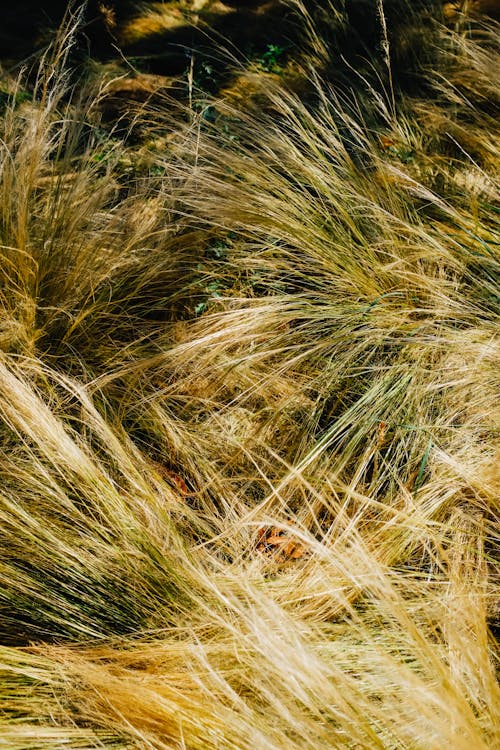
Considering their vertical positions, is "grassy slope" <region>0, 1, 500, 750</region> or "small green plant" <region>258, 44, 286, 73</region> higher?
"small green plant" <region>258, 44, 286, 73</region>

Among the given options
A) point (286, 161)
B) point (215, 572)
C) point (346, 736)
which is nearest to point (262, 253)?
point (286, 161)

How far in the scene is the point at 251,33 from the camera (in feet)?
13.2

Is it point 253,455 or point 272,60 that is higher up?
point 272,60

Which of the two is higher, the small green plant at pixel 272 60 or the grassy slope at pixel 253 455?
the small green plant at pixel 272 60

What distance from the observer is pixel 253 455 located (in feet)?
6.08

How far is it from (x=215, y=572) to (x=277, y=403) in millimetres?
532

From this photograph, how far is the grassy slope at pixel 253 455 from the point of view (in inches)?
47.3

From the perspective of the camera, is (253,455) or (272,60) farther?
(272,60)

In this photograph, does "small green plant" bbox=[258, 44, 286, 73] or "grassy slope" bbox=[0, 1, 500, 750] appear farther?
"small green plant" bbox=[258, 44, 286, 73]

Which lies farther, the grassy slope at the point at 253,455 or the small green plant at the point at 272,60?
the small green plant at the point at 272,60

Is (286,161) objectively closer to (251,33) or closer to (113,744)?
(113,744)

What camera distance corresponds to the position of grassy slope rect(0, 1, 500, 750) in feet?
3.94

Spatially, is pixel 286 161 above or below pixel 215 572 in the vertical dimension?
above

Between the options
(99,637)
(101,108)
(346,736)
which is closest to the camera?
(346,736)
